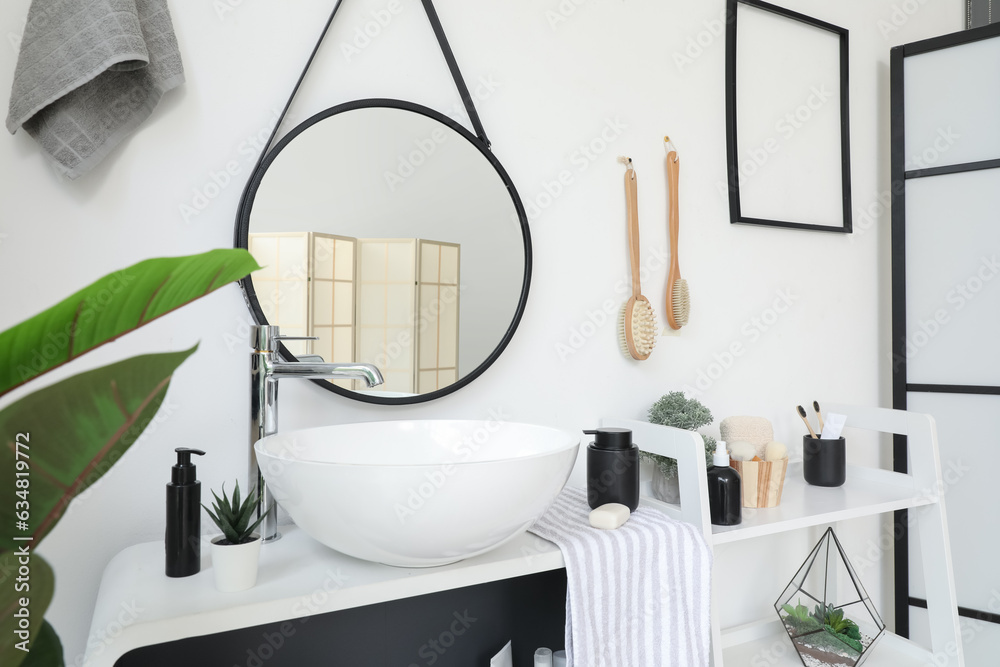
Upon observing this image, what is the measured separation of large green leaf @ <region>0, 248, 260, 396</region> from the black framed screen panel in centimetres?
184

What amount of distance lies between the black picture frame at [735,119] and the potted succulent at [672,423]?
496 millimetres

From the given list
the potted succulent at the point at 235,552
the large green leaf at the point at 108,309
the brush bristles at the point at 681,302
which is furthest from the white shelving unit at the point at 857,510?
the large green leaf at the point at 108,309

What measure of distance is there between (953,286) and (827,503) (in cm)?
79

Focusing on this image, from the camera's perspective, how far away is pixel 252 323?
1.06 meters

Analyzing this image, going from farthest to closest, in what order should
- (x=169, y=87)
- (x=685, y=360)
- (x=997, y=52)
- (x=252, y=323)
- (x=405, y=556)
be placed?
(x=997, y=52), (x=685, y=360), (x=252, y=323), (x=169, y=87), (x=405, y=556)

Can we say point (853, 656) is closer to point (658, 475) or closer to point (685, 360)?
point (658, 475)

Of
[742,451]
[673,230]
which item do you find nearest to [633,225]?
[673,230]

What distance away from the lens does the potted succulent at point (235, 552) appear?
2.49 feet

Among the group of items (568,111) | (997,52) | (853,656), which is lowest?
(853,656)

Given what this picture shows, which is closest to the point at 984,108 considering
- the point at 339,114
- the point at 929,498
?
the point at 929,498

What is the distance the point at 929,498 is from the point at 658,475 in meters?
0.58

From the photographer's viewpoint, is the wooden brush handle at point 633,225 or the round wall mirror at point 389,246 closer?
the round wall mirror at point 389,246

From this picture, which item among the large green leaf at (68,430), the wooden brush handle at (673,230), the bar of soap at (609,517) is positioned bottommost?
the bar of soap at (609,517)

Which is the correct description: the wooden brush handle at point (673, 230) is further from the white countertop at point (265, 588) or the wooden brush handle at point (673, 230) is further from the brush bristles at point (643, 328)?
the white countertop at point (265, 588)
